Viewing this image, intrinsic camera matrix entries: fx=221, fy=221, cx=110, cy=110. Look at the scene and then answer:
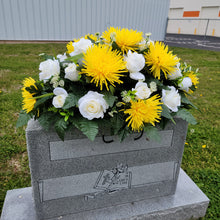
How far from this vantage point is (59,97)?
1.28m

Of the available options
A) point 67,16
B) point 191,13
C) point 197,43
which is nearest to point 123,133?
point 67,16

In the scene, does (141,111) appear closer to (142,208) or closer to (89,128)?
(89,128)

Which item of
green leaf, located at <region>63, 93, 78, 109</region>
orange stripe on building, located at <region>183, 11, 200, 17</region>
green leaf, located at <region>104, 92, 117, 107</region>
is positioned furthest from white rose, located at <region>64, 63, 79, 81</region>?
orange stripe on building, located at <region>183, 11, 200, 17</region>

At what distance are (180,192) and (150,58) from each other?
1.30m

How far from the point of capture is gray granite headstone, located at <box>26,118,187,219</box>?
144 centimetres

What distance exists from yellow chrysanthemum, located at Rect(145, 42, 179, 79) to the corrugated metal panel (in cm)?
965

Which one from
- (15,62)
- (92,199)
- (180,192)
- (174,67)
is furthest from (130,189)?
(15,62)

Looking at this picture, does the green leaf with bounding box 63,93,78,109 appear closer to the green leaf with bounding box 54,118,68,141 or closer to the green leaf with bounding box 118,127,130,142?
the green leaf with bounding box 54,118,68,141

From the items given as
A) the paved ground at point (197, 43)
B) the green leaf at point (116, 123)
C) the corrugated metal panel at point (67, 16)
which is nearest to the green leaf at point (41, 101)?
the green leaf at point (116, 123)

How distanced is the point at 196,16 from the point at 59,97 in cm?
2431

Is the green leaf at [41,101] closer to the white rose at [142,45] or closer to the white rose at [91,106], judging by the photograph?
the white rose at [91,106]

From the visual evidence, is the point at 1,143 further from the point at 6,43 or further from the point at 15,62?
the point at 6,43

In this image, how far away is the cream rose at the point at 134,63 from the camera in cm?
132

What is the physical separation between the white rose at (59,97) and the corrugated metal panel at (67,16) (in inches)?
382
